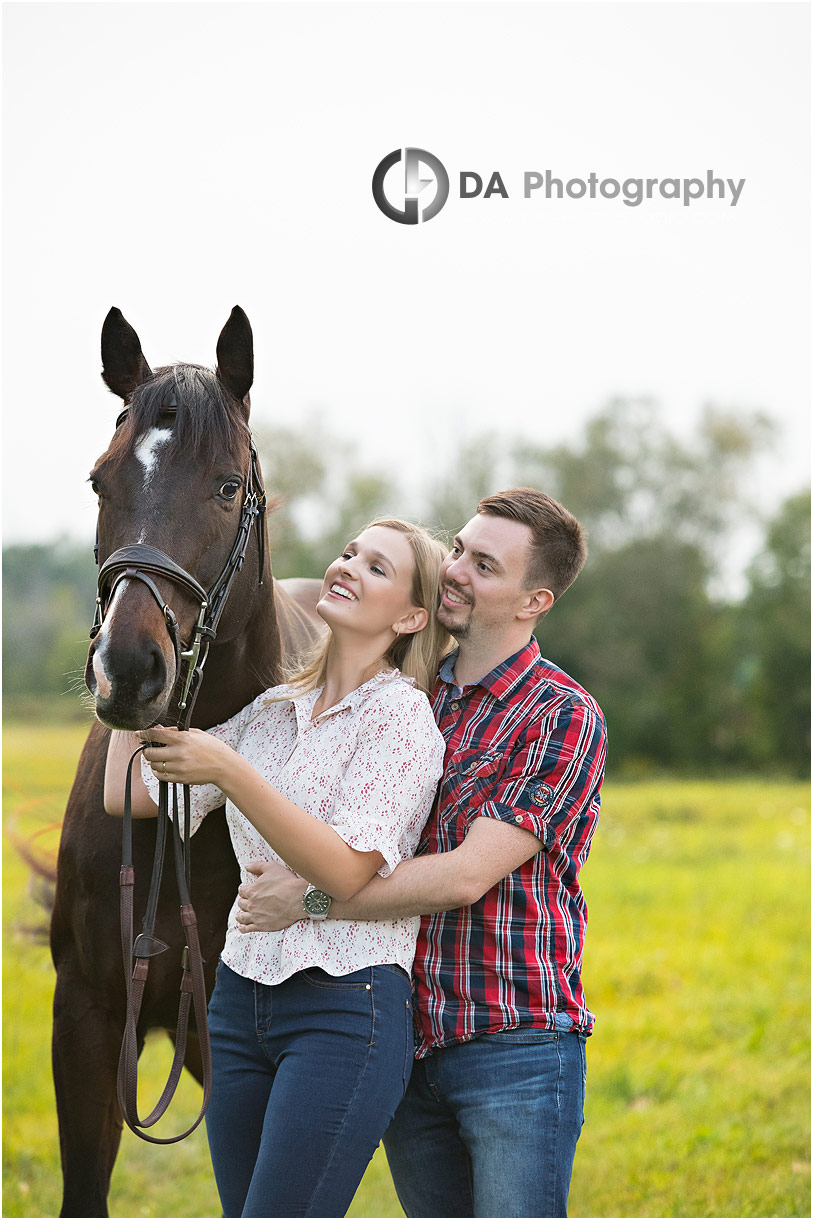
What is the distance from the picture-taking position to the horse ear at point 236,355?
8.04 feet

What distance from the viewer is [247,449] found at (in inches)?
94.2

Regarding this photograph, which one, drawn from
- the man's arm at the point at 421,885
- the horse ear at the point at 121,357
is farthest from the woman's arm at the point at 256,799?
the horse ear at the point at 121,357

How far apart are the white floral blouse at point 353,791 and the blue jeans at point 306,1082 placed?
0.05 m

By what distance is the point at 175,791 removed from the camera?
235 centimetres

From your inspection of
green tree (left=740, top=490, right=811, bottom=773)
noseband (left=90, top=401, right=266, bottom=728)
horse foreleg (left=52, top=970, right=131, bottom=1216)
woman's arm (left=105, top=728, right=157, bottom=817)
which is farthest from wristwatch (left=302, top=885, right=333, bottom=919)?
green tree (left=740, top=490, right=811, bottom=773)

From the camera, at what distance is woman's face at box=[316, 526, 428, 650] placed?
2365 mm

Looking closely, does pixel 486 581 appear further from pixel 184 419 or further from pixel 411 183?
pixel 411 183

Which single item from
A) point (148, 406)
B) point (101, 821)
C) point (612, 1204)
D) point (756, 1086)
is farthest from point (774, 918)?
point (148, 406)

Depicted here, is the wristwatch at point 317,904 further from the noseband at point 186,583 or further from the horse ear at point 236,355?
the horse ear at point 236,355

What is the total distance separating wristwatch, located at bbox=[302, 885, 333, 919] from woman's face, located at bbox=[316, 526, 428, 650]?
1.95 feet

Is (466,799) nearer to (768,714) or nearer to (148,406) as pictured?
(148,406)

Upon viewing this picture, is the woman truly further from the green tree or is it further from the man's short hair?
the green tree

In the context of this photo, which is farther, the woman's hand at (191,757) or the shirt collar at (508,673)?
the shirt collar at (508,673)

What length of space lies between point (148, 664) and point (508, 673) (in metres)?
0.85
